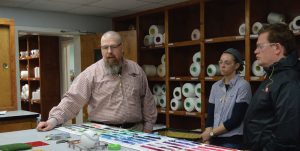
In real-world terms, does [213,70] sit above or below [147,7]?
below

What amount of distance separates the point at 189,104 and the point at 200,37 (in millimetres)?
979

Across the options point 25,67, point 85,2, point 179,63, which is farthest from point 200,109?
point 25,67

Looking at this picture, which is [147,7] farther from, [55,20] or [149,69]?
[55,20]

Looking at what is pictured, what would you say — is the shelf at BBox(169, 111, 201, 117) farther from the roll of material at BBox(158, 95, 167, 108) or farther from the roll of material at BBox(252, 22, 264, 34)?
the roll of material at BBox(252, 22, 264, 34)

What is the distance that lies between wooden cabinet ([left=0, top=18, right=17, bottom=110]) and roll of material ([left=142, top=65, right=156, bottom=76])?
198cm

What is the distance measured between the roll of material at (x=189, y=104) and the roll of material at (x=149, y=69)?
847 mm

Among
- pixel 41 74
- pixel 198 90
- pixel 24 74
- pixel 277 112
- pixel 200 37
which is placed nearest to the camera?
pixel 277 112

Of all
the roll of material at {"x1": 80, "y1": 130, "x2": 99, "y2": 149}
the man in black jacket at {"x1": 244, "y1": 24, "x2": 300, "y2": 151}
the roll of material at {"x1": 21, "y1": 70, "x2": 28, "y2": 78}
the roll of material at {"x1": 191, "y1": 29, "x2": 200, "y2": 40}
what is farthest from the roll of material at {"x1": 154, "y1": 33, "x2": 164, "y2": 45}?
the roll of material at {"x1": 21, "y1": 70, "x2": 28, "y2": 78}

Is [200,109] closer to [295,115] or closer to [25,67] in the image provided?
[295,115]

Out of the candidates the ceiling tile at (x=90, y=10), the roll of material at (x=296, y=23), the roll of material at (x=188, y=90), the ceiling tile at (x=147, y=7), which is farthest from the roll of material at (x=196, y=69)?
the ceiling tile at (x=90, y=10)

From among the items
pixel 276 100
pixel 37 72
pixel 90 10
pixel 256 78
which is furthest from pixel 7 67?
pixel 276 100

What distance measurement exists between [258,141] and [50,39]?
6.70 m

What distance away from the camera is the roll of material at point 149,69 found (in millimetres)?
5000

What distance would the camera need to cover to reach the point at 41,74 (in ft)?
23.7
